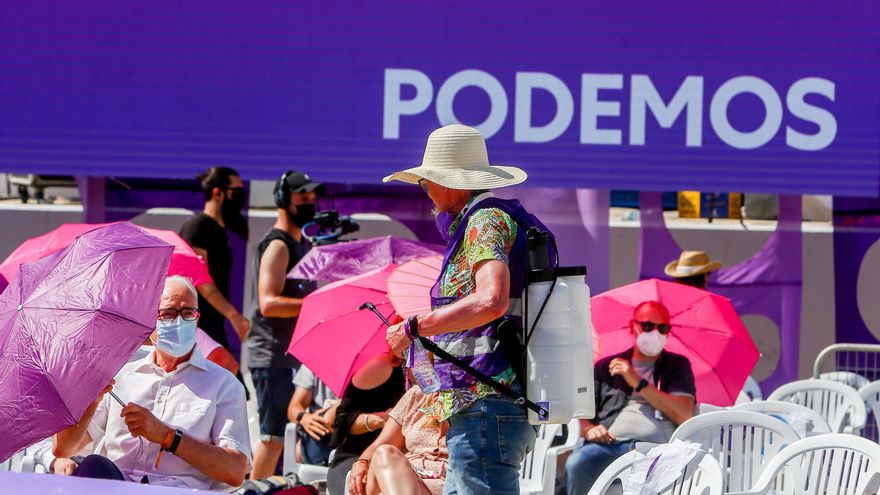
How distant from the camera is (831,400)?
6848 mm

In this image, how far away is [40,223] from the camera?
32.7 ft

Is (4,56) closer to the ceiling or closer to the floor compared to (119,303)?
closer to the ceiling

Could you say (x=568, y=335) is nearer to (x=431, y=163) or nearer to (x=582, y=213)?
(x=431, y=163)

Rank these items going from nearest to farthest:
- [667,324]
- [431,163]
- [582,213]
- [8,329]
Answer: [8,329] → [431,163] → [667,324] → [582,213]

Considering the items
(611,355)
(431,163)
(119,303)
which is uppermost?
(431,163)

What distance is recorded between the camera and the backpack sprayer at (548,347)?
3.42m

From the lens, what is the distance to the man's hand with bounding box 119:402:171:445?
374 cm

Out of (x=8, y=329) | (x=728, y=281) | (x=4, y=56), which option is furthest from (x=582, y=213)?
(x=8, y=329)

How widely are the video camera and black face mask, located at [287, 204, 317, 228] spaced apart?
1.2 inches

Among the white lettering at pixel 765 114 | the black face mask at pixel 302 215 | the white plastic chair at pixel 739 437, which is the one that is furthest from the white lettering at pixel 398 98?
the white plastic chair at pixel 739 437

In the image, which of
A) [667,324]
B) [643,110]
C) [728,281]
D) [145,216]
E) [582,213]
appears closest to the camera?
[667,324]

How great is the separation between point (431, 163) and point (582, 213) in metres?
3.97

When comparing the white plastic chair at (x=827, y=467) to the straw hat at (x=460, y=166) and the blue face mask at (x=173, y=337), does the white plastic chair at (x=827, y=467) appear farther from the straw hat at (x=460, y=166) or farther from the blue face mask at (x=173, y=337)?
the blue face mask at (x=173, y=337)

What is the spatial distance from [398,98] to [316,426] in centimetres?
235
